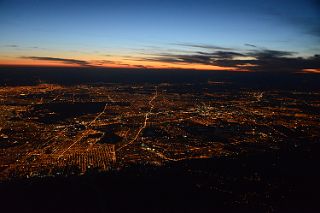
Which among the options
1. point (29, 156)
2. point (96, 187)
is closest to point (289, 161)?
point (96, 187)

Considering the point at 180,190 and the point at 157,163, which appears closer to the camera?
the point at 180,190

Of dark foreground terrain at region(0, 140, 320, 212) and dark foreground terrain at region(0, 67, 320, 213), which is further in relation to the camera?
dark foreground terrain at region(0, 67, 320, 213)

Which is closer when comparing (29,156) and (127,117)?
(29,156)

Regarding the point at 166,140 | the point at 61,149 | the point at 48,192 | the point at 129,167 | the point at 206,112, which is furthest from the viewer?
the point at 206,112

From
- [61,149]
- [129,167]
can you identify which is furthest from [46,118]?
[129,167]

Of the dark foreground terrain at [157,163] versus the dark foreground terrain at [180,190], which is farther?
the dark foreground terrain at [157,163]

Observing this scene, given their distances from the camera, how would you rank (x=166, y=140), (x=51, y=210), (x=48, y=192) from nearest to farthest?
(x=51, y=210)
(x=48, y=192)
(x=166, y=140)

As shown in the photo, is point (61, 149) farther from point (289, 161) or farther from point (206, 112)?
point (206, 112)
